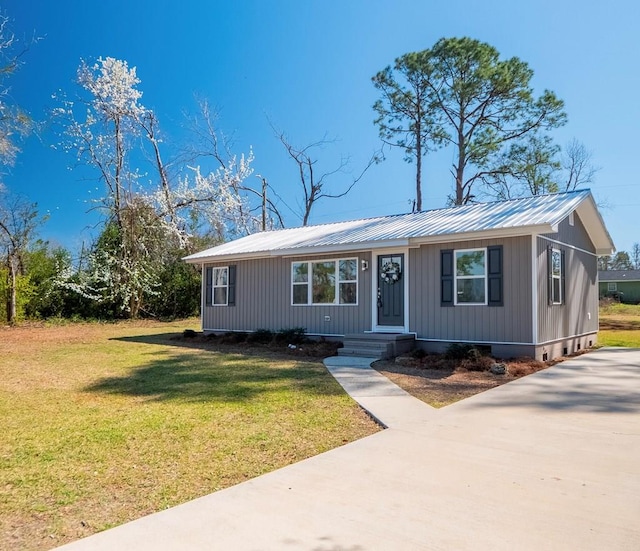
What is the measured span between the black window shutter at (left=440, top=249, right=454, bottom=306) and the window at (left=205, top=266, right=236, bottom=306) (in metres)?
6.41

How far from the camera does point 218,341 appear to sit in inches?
515

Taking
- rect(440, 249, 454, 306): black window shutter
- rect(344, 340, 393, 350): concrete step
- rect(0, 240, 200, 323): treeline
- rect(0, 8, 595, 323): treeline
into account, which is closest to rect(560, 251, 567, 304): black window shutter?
rect(440, 249, 454, 306): black window shutter

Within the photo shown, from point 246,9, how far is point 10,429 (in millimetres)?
15530

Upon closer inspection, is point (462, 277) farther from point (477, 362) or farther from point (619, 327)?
point (619, 327)

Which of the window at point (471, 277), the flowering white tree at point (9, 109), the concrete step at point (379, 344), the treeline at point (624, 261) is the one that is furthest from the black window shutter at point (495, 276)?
the treeline at point (624, 261)

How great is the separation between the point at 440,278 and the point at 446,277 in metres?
0.14

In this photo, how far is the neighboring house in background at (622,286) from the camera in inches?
1581

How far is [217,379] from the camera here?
24.6 ft

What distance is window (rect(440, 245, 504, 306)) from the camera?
9.41 m

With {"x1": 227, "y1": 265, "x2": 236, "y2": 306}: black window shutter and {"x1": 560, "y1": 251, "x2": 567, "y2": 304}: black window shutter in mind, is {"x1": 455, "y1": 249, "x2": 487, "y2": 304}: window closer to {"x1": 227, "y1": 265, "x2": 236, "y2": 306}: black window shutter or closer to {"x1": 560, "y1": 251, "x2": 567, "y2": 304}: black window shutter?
{"x1": 560, "y1": 251, "x2": 567, "y2": 304}: black window shutter

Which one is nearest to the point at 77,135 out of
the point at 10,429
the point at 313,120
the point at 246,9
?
the point at 246,9

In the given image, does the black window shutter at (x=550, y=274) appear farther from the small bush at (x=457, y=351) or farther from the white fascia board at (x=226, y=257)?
the white fascia board at (x=226, y=257)

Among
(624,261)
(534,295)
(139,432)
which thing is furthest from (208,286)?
(624,261)

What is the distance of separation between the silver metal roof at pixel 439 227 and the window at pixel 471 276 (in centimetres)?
45
